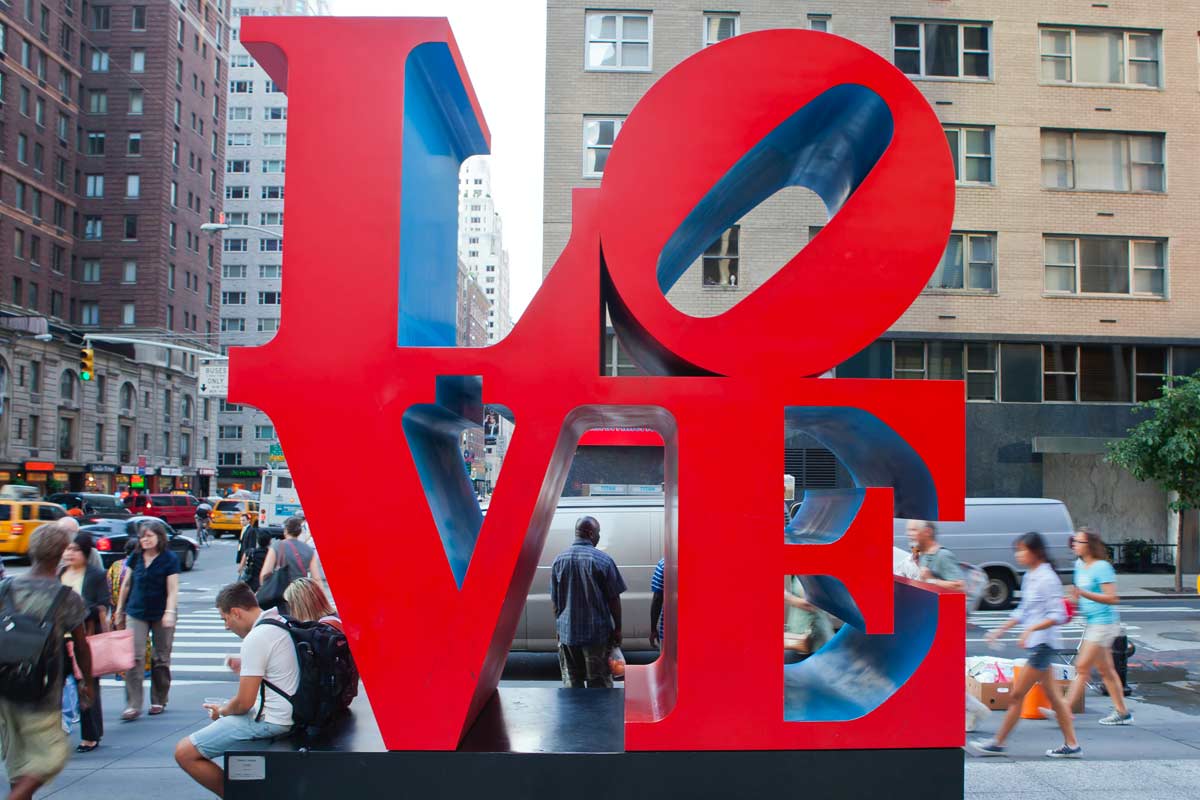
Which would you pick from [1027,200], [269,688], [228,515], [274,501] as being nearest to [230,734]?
[269,688]

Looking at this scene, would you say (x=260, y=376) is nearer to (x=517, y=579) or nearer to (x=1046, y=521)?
(x=517, y=579)

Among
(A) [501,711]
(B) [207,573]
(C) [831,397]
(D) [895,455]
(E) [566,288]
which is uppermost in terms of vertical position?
(E) [566,288]

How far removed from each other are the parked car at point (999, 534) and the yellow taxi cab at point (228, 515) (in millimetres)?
31431

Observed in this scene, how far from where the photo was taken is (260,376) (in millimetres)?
4355

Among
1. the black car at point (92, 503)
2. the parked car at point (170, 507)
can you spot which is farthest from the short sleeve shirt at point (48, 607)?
the parked car at point (170, 507)

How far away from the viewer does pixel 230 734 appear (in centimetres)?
453

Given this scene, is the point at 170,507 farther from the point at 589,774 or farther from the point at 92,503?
the point at 589,774

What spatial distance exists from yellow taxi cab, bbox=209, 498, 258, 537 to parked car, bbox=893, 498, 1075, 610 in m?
31.4

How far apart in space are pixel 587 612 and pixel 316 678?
2.87 m

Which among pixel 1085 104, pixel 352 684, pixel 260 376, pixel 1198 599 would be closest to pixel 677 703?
pixel 352 684

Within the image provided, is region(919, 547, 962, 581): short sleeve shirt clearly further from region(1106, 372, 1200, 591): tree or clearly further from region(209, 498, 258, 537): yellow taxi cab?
region(209, 498, 258, 537): yellow taxi cab

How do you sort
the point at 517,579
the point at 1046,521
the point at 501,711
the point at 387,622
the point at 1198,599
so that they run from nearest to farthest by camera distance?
the point at 387,622
the point at 517,579
the point at 501,711
the point at 1046,521
the point at 1198,599

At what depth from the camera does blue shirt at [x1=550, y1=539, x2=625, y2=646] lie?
281 inches

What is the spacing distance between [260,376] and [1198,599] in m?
21.5
